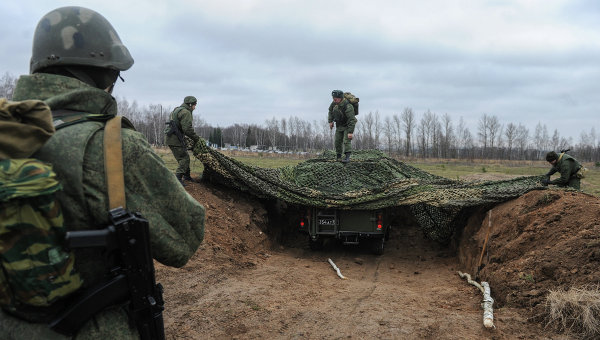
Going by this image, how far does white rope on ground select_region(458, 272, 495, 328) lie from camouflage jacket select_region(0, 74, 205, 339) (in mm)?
3432

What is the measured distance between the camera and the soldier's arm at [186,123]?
7860 millimetres

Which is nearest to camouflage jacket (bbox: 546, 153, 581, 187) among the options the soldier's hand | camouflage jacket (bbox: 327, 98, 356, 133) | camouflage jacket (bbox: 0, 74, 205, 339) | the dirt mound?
the dirt mound

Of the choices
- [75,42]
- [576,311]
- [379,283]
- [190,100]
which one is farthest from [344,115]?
[75,42]

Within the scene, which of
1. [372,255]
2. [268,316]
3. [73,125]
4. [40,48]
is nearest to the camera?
[73,125]

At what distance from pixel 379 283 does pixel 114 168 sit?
525cm

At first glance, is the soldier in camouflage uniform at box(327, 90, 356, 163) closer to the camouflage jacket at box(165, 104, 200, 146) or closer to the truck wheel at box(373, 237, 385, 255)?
the truck wheel at box(373, 237, 385, 255)

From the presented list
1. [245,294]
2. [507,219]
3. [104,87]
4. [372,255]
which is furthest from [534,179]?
[104,87]

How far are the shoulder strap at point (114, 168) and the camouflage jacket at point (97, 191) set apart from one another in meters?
0.02

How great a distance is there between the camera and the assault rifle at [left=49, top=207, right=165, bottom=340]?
56.9 inches

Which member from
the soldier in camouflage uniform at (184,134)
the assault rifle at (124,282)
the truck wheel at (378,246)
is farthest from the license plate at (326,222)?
the assault rifle at (124,282)

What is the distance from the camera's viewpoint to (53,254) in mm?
1388

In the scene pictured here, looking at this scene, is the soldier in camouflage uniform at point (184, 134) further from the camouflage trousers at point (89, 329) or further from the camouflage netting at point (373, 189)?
the camouflage trousers at point (89, 329)

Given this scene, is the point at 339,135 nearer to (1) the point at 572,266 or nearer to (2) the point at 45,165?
(1) the point at 572,266

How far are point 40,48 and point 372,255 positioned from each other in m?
7.45
